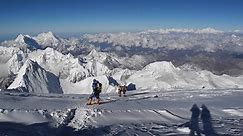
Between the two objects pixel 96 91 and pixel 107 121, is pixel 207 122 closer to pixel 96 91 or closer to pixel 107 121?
pixel 107 121

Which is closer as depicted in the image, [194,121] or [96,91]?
[194,121]

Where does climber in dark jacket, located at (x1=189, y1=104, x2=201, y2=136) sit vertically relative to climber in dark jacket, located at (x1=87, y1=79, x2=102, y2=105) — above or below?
below

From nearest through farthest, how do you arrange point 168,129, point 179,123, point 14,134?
1. point 14,134
2. point 168,129
3. point 179,123

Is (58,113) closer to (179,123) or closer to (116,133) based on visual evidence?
(116,133)

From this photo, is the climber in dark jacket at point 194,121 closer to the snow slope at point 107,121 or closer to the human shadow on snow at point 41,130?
the snow slope at point 107,121

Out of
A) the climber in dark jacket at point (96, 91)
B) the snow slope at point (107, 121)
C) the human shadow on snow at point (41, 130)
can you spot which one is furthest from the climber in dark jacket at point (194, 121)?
the climber in dark jacket at point (96, 91)

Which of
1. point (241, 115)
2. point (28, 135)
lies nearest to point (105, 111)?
point (28, 135)

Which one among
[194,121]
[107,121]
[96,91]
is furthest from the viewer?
[96,91]

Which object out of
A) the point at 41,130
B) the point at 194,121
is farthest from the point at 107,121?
the point at 194,121

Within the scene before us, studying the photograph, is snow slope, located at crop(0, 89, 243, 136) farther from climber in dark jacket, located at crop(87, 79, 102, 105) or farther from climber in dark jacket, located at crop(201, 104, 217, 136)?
climber in dark jacket, located at crop(87, 79, 102, 105)

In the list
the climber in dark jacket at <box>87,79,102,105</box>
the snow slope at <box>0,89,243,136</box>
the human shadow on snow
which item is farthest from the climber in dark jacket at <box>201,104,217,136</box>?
the climber in dark jacket at <box>87,79,102,105</box>

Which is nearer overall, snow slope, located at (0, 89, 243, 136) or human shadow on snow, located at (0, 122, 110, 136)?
human shadow on snow, located at (0, 122, 110, 136)

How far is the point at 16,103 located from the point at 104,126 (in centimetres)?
1050

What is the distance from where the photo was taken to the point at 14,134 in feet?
62.5
